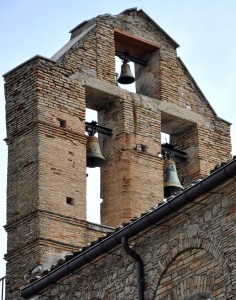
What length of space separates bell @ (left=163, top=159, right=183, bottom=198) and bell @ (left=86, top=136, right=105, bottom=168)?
120cm

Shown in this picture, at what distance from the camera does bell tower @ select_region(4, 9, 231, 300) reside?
21344 millimetres

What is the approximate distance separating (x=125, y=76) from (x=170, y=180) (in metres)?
2.23

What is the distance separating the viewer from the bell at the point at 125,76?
2344cm

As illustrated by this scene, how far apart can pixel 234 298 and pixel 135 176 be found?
735 centimetres

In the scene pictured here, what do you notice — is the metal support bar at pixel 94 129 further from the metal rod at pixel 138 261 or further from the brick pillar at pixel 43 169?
the metal rod at pixel 138 261

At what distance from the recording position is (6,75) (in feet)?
76.1

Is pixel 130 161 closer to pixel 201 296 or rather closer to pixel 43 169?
pixel 43 169

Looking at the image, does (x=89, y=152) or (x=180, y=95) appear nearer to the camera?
(x=89, y=152)

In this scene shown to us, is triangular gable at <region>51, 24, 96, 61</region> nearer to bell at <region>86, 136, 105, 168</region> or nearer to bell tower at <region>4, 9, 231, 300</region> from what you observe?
bell tower at <region>4, 9, 231, 300</region>

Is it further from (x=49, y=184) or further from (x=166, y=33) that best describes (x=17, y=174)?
(x=166, y=33)

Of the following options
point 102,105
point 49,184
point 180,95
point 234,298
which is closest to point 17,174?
point 49,184

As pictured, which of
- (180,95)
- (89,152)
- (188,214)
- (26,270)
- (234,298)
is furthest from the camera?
(180,95)

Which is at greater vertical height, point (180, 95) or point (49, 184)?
point (180, 95)

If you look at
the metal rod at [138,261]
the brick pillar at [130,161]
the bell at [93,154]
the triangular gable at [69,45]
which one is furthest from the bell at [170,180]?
the metal rod at [138,261]
